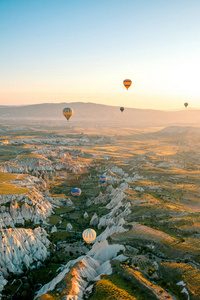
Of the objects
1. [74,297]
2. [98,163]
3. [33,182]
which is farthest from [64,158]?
[74,297]

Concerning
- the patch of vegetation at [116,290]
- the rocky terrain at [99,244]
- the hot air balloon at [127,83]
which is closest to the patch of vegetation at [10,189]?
the rocky terrain at [99,244]

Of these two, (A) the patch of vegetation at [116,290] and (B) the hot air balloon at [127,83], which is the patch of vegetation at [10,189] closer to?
(A) the patch of vegetation at [116,290]

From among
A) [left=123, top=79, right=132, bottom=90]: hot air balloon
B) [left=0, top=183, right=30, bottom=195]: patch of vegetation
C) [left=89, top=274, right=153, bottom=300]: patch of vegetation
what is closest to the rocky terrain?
[left=89, top=274, right=153, bottom=300]: patch of vegetation

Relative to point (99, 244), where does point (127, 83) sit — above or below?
above

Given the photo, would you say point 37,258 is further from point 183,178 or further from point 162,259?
point 183,178

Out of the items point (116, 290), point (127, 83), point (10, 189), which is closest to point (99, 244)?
point (116, 290)

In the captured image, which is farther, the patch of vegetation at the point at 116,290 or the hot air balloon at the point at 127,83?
the hot air balloon at the point at 127,83

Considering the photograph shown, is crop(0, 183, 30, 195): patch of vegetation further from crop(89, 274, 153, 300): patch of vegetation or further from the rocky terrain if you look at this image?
crop(89, 274, 153, 300): patch of vegetation

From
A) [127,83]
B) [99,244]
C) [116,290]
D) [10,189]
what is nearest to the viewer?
[116,290]

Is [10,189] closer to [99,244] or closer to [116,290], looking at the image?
[99,244]

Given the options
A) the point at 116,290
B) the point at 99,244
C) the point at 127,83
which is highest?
the point at 127,83

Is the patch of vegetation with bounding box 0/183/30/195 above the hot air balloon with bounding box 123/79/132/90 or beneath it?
beneath
